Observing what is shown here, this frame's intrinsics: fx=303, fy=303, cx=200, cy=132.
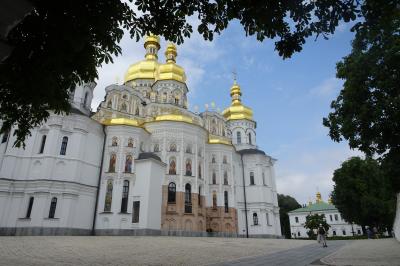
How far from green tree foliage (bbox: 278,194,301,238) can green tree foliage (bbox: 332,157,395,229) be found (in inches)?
1355

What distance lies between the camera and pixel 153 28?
7238 millimetres

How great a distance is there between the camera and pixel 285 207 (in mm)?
83938

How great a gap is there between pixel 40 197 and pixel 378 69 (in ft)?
88.5

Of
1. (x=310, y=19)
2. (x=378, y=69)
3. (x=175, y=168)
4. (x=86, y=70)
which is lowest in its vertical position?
(x=86, y=70)

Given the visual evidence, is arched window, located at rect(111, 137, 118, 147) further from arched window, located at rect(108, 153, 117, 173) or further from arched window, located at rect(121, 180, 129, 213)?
arched window, located at rect(121, 180, 129, 213)

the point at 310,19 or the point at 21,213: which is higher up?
the point at 310,19

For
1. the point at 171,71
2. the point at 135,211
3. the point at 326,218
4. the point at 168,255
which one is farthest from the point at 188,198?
the point at 326,218

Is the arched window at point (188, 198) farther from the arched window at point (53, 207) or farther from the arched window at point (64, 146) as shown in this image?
the arched window at point (64, 146)

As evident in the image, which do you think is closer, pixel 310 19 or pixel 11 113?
pixel 310 19

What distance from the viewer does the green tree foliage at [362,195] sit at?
4144 centimetres

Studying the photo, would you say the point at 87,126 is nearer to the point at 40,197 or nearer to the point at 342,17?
the point at 40,197

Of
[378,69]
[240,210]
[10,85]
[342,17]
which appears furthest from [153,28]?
[240,210]

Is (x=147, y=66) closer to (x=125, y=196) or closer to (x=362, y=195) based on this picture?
(x=125, y=196)

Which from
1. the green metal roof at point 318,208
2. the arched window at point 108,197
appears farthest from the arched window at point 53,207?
the green metal roof at point 318,208
